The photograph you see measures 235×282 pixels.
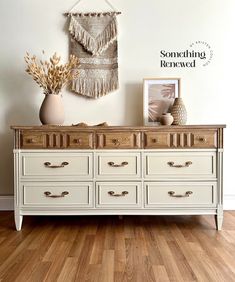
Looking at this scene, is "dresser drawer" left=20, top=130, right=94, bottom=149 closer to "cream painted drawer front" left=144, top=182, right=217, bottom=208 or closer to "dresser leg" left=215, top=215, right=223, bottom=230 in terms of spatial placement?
"cream painted drawer front" left=144, top=182, right=217, bottom=208

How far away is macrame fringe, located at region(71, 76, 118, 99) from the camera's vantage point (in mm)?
2867

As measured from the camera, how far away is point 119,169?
2.37 m

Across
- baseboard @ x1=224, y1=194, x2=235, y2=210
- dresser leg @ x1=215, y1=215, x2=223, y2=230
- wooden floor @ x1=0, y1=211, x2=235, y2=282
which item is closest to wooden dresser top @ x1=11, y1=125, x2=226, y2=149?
dresser leg @ x1=215, y1=215, x2=223, y2=230

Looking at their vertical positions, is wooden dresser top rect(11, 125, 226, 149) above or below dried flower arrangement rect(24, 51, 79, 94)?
below

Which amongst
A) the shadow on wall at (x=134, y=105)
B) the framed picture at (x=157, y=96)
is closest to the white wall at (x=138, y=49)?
the shadow on wall at (x=134, y=105)

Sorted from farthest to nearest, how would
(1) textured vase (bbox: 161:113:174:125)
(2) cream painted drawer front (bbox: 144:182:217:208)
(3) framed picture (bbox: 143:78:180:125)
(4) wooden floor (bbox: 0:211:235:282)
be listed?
(3) framed picture (bbox: 143:78:180:125) < (1) textured vase (bbox: 161:113:174:125) < (2) cream painted drawer front (bbox: 144:182:217:208) < (4) wooden floor (bbox: 0:211:235:282)

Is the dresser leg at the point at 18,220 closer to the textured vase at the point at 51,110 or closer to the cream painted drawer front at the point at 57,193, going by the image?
the cream painted drawer front at the point at 57,193

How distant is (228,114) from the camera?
292 centimetres

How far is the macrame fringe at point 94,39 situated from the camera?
284 centimetres

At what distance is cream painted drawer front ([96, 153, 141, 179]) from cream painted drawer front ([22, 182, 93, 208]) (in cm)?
15

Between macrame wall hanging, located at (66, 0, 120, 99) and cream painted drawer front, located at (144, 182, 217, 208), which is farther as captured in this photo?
macrame wall hanging, located at (66, 0, 120, 99)

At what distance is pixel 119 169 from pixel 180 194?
0.49 m

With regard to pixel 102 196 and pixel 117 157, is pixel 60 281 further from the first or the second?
pixel 117 157

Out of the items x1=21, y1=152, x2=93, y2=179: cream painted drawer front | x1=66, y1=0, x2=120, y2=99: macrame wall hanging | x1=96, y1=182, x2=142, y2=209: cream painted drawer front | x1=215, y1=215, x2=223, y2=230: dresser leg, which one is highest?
x1=66, y1=0, x2=120, y2=99: macrame wall hanging
